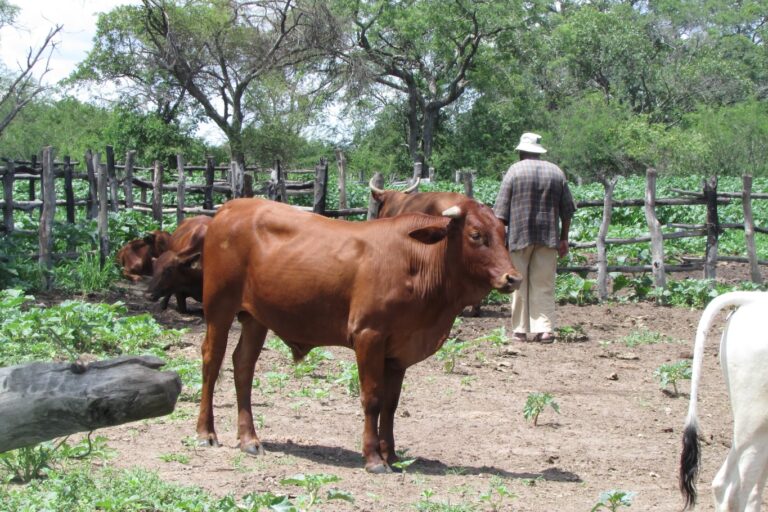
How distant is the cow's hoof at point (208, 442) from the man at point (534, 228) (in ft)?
15.5

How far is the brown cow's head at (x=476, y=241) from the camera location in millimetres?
5824

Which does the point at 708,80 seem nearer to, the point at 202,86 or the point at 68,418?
the point at 202,86

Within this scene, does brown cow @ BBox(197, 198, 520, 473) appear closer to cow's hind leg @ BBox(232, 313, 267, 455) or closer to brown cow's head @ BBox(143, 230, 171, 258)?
cow's hind leg @ BBox(232, 313, 267, 455)

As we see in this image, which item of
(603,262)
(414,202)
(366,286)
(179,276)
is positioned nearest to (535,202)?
(414,202)

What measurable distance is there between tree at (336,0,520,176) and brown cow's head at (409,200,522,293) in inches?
1288

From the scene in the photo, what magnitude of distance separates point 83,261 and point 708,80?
42088 millimetres

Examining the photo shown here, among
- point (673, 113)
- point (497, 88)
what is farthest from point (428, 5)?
point (673, 113)

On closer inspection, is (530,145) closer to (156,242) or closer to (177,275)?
(177,275)

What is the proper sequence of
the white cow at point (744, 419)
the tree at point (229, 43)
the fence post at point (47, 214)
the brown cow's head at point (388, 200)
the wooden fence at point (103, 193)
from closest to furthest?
the white cow at point (744, 419)
the brown cow's head at point (388, 200)
the fence post at point (47, 214)
the wooden fence at point (103, 193)
the tree at point (229, 43)

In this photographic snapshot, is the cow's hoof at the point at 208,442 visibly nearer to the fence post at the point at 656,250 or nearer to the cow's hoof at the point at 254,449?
the cow's hoof at the point at 254,449

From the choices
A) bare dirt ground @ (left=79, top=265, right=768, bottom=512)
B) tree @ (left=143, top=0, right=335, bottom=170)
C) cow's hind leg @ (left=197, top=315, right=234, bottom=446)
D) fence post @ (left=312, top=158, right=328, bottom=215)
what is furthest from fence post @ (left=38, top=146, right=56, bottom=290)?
tree @ (left=143, top=0, right=335, bottom=170)

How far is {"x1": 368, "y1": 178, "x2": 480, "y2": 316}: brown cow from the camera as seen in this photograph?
407 inches

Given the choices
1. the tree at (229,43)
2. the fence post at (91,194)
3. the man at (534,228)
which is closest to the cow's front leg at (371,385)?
the man at (534,228)

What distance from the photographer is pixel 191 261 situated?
11609 mm
